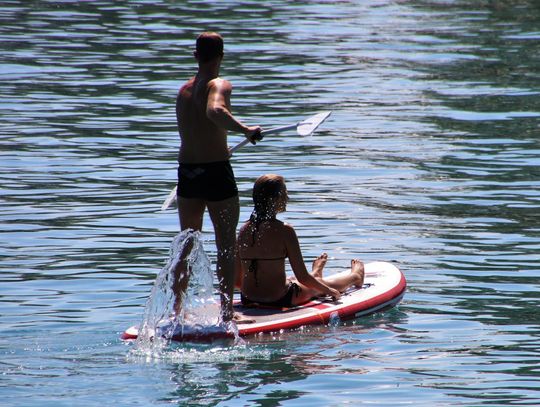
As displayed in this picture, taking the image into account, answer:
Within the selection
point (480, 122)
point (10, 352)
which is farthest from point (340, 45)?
point (10, 352)

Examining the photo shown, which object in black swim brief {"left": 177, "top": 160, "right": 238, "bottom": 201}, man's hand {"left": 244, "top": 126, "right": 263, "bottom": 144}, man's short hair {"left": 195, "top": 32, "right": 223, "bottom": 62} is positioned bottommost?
black swim brief {"left": 177, "top": 160, "right": 238, "bottom": 201}

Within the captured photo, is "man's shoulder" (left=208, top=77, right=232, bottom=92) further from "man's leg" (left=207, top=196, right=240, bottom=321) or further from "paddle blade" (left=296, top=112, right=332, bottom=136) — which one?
"paddle blade" (left=296, top=112, right=332, bottom=136)

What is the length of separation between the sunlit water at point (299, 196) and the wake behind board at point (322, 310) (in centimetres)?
10

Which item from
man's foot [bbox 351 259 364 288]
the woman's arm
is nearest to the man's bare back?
the woman's arm

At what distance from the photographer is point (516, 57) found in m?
25.0

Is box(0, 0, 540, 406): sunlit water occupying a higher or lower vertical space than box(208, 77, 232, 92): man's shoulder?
lower

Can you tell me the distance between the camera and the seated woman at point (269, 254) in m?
9.27

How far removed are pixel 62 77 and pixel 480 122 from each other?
762 centimetres

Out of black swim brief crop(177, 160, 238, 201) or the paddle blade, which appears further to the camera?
the paddle blade

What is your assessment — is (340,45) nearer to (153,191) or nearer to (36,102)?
(36,102)

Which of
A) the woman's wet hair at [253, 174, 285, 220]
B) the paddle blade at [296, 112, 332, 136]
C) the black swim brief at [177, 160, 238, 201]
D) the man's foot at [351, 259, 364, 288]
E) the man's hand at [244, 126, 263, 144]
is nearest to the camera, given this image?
the man's hand at [244, 126, 263, 144]

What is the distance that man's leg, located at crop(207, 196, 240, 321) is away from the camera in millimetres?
8852

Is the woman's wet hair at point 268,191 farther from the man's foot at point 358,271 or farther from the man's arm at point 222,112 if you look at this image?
the man's foot at point 358,271

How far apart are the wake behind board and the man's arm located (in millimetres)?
1429
